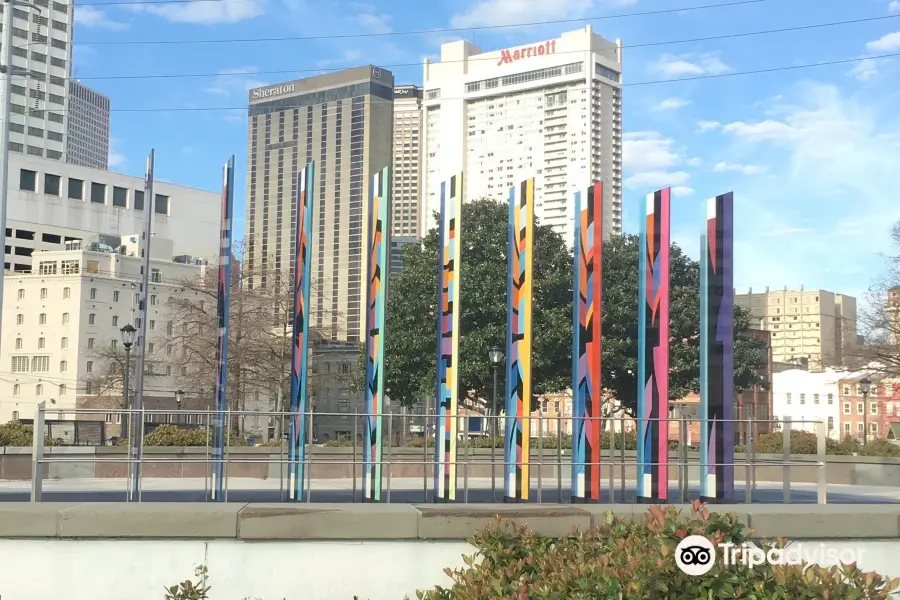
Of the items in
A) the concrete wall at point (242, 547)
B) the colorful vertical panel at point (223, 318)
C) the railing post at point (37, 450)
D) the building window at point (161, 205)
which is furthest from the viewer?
the building window at point (161, 205)

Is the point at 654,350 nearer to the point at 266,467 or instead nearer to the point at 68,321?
the point at 266,467

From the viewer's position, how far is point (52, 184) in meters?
119

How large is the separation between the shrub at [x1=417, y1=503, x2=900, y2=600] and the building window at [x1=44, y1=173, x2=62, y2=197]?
119 m

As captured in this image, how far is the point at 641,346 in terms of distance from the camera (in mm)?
17328

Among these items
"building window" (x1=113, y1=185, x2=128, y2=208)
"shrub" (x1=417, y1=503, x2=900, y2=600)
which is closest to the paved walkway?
"shrub" (x1=417, y1=503, x2=900, y2=600)

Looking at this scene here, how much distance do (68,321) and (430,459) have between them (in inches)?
3878

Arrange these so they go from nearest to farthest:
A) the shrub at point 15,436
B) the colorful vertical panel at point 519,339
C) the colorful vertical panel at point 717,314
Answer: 1. the colorful vertical panel at point 717,314
2. the colorful vertical panel at point 519,339
3. the shrub at point 15,436

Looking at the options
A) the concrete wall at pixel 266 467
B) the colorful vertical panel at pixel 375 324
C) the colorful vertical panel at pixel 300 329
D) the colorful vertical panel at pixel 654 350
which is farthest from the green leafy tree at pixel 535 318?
the colorful vertical panel at pixel 654 350

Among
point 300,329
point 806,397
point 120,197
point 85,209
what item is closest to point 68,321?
point 85,209

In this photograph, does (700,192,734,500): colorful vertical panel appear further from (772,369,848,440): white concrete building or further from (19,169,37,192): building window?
(772,369,848,440): white concrete building

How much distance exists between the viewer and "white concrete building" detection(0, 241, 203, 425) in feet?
370

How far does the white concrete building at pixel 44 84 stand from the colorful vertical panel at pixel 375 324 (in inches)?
5398

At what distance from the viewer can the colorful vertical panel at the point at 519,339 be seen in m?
17.0

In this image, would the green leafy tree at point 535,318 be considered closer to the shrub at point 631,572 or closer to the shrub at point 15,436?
the shrub at point 15,436
